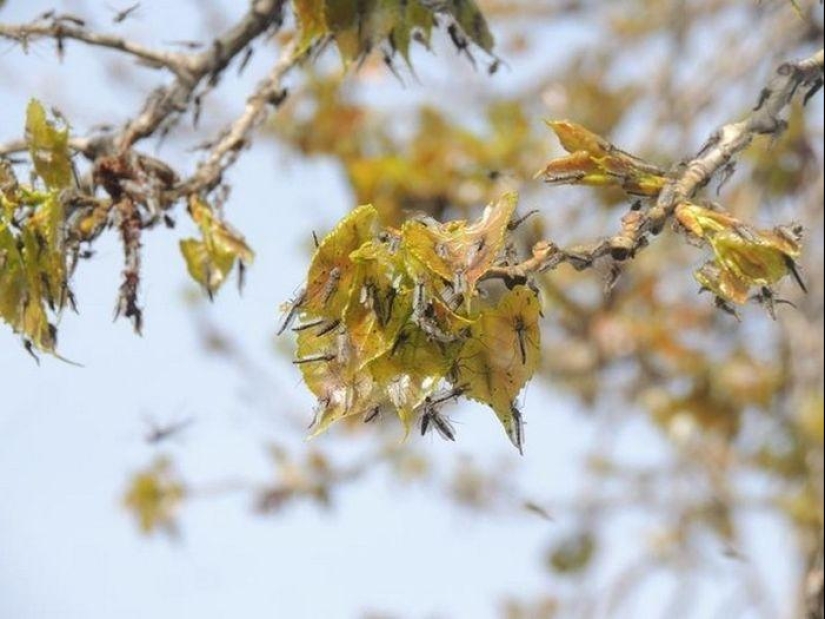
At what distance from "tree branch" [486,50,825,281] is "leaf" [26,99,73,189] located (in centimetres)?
61

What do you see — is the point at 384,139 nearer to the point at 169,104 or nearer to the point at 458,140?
the point at 458,140

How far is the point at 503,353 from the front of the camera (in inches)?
54.9

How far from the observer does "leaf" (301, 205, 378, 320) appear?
1407 millimetres

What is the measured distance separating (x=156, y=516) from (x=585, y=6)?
2.52 metres

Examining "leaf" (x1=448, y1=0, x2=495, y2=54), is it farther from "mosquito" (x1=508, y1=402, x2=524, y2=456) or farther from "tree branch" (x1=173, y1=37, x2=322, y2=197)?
"mosquito" (x1=508, y1=402, x2=524, y2=456)


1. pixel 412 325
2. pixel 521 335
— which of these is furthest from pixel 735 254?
pixel 412 325

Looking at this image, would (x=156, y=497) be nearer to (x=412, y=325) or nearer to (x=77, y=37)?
(x=77, y=37)

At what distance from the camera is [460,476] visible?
5.86 m

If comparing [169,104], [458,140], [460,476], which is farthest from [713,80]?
[169,104]

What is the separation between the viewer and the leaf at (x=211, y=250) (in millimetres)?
1868

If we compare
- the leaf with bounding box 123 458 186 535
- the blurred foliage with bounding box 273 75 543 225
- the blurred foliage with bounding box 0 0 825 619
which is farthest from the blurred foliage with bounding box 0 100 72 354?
the leaf with bounding box 123 458 186 535

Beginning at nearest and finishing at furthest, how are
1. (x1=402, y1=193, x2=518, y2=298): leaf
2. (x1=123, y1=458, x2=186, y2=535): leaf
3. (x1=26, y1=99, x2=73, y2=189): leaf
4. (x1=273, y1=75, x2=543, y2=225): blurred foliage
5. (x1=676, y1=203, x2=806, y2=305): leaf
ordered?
(x1=402, y1=193, x2=518, y2=298): leaf < (x1=676, y1=203, x2=806, y2=305): leaf < (x1=26, y1=99, x2=73, y2=189): leaf < (x1=273, y1=75, x2=543, y2=225): blurred foliage < (x1=123, y1=458, x2=186, y2=535): leaf

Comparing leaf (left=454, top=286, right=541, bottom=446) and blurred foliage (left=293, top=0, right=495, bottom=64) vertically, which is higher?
blurred foliage (left=293, top=0, right=495, bottom=64)

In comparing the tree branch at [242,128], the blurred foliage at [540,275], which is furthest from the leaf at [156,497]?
the tree branch at [242,128]
